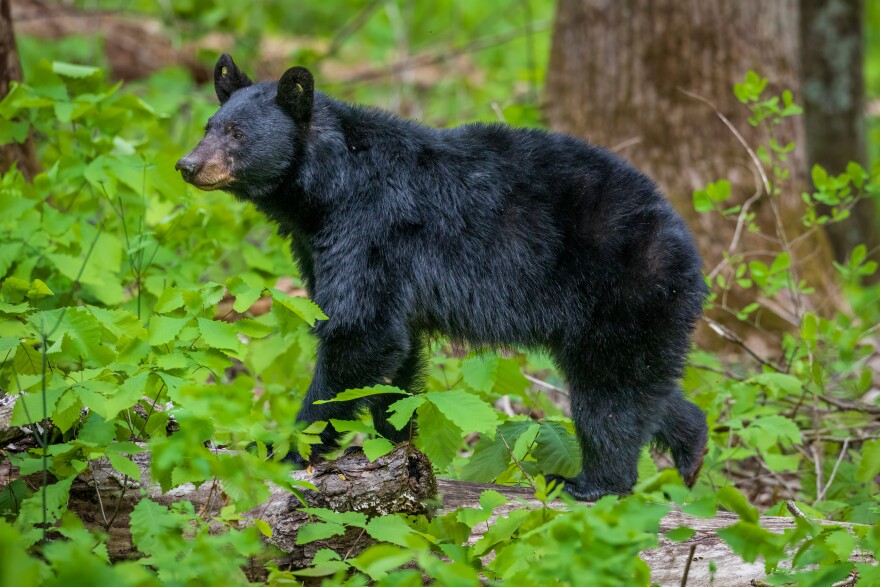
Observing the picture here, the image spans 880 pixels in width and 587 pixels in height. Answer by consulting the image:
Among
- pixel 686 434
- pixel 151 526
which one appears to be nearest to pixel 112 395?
pixel 151 526

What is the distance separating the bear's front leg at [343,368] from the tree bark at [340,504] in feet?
1.45

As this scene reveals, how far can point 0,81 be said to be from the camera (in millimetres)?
5121

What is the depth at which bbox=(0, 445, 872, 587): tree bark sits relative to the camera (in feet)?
9.82

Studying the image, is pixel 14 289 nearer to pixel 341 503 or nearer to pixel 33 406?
pixel 33 406

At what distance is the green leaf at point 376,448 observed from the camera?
304cm

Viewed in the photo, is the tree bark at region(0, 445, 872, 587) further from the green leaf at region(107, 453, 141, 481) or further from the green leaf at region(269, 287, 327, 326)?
the green leaf at region(269, 287, 327, 326)

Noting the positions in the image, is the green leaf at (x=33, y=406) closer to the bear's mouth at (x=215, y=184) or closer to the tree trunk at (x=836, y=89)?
the bear's mouth at (x=215, y=184)

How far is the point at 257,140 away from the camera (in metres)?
3.80

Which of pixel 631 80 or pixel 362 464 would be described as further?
pixel 631 80

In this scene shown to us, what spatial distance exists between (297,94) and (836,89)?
7109 mm

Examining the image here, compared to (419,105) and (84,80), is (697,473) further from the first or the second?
(419,105)

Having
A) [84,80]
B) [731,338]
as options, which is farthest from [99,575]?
[731,338]

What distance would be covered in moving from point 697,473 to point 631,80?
3.34 metres

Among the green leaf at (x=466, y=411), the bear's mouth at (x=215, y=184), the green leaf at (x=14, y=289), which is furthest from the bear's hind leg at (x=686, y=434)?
the green leaf at (x=14, y=289)
